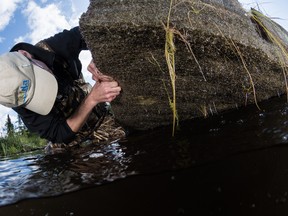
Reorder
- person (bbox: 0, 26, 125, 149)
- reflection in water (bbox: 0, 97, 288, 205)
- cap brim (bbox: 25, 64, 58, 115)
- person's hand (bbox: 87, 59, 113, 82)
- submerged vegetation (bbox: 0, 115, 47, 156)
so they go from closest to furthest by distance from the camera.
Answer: reflection in water (bbox: 0, 97, 288, 205), person's hand (bbox: 87, 59, 113, 82), person (bbox: 0, 26, 125, 149), cap brim (bbox: 25, 64, 58, 115), submerged vegetation (bbox: 0, 115, 47, 156)

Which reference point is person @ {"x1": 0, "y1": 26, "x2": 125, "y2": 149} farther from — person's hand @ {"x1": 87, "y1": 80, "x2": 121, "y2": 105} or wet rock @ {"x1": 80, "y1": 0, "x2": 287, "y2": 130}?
wet rock @ {"x1": 80, "y1": 0, "x2": 287, "y2": 130}

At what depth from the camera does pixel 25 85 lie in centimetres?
397

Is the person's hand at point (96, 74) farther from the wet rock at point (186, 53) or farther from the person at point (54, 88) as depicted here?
the wet rock at point (186, 53)

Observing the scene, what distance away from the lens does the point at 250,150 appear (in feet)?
8.80

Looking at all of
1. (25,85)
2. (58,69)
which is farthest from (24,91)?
(58,69)

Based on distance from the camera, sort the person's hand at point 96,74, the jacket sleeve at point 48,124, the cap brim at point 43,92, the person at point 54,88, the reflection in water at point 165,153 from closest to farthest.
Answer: the reflection in water at point 165,153 → the person's hand at point 96,74 → the person at point 54,88 → the cap brim at point 43,92 → the jacket sleeve at point 48,124

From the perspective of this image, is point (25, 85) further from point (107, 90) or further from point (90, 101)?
point (107, 90)

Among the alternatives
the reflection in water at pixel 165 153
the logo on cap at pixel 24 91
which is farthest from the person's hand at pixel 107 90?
the logo on cap at pixel 24 91

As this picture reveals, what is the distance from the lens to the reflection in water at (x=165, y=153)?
277 cm

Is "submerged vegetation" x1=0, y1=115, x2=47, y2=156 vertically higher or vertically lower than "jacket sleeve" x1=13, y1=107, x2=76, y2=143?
lower

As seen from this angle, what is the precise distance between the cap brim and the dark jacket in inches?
11.5

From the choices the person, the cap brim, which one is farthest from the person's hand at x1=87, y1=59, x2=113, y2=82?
the cap brim

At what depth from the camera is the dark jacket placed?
446 cm

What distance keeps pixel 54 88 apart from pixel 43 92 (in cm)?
17
